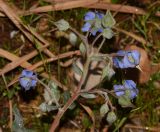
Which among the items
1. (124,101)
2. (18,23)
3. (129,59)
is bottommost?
(124,101)

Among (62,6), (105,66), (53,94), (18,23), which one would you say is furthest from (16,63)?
(105,66)

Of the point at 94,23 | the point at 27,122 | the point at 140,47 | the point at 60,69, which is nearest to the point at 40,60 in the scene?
the point at 60,69

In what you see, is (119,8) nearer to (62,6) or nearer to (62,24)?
(62,6)

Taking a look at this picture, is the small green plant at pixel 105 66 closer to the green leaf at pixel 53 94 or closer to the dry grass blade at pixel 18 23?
the green leaf at pixel 53 94

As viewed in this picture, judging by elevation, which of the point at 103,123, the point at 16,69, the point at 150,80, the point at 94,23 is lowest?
the point at 103,123

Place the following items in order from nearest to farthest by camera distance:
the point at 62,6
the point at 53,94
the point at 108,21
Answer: the point at 108,21 → the point at 53,94 → the point at 62,6

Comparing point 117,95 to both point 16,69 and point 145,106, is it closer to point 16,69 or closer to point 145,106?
point 145,106

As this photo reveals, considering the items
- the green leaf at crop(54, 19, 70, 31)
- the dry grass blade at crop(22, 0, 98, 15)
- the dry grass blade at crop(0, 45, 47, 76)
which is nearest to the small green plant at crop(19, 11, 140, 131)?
the green leaf at crop(54, 19, 70, 31)

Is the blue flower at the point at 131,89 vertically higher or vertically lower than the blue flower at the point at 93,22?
lower

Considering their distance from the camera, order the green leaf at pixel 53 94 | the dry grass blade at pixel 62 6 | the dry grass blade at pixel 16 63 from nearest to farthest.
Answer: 1. the green leaf at pixel 53 94
2. the dry grass blade at pixel 16 63
3. the dry grass blade at pixel 62 6

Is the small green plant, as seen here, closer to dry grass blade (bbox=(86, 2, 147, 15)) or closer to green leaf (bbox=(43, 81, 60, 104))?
green leaf (bbox=(43, 81, 60, 104))

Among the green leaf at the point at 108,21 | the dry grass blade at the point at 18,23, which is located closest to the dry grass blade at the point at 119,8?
the dry grass blade at the point at 18,23
